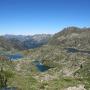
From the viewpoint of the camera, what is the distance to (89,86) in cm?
16962

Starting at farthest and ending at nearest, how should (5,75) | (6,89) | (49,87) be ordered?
(5,75), (49,87), (6,89)

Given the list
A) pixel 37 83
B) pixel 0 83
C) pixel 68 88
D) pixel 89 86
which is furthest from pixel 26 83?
pixel 89 86

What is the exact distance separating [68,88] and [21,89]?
1293 inches

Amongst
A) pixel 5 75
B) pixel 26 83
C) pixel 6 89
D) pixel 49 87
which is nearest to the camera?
pixel 6 89

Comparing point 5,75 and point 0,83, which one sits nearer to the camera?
point 0,83

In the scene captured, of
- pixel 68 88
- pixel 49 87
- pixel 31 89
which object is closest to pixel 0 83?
pixel 31 89

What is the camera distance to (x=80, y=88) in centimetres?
15925

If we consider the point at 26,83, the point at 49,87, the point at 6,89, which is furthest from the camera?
the point at 26,83

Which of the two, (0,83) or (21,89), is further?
(0,83)

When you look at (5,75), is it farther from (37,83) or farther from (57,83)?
(57,83)

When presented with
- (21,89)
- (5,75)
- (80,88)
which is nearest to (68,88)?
(80,88)

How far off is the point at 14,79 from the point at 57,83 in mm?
35159

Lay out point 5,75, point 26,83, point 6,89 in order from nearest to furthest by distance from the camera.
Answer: point 6,89 → point 26,83 → point 5,75

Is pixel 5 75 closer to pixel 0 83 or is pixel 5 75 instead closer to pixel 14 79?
pixel 14 79
